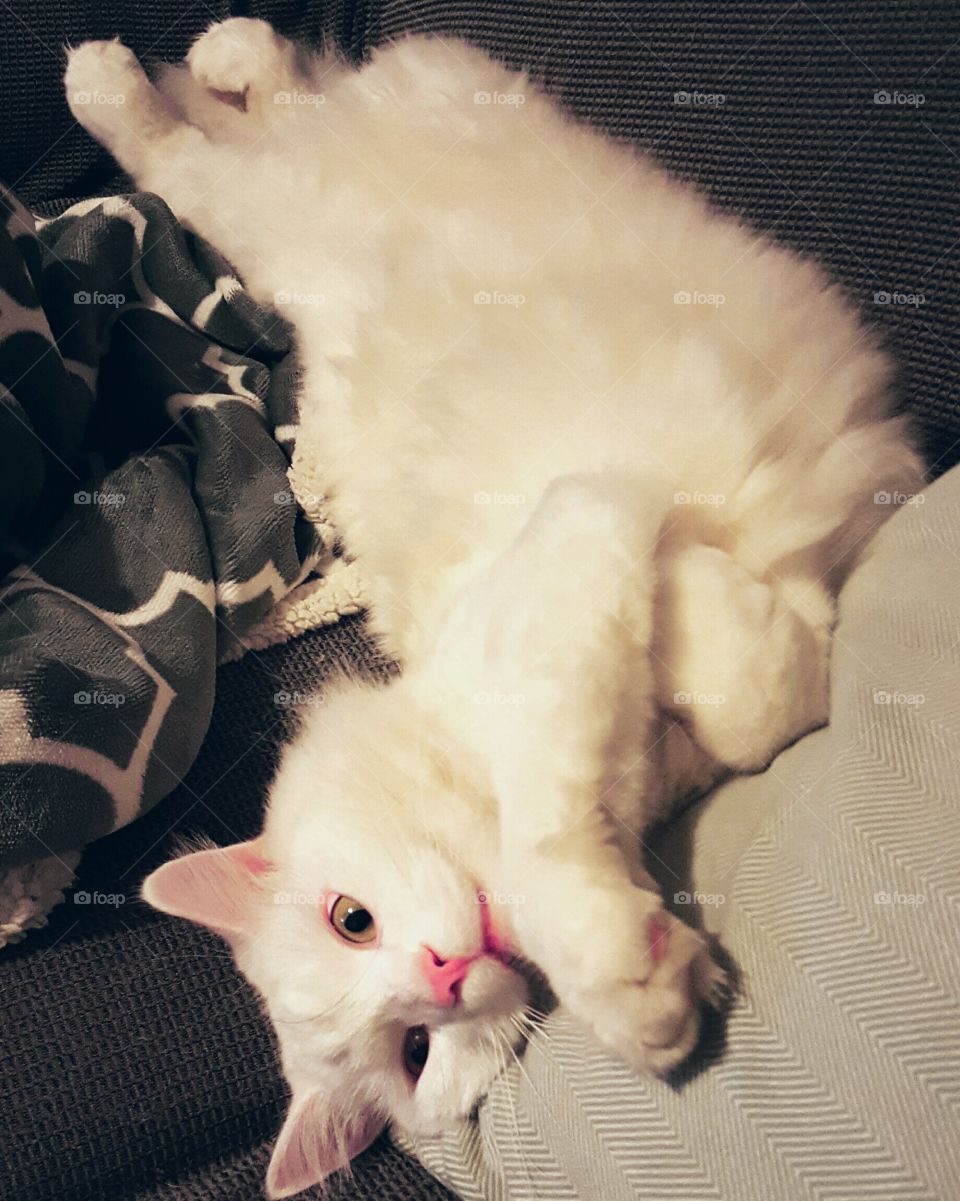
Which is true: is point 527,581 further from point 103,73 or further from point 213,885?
point 103,73

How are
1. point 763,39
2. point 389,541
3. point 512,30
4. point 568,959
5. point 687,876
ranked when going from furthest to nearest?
1. point 512,30
2. point 389,541
3. point 763,39
4. point 687,876
5. point 568,959

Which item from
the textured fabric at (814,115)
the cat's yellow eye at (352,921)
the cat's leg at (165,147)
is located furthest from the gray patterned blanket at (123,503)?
the textured fabric at (814,115)

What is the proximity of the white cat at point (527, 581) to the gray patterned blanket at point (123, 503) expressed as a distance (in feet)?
0.52

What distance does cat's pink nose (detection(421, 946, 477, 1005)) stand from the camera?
956 millimetres

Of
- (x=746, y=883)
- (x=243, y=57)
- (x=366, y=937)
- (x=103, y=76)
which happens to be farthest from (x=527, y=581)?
(x=103, y=76)

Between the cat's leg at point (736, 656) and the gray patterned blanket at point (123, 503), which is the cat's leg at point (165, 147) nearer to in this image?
the gray patterned blanket at point (123, 503)

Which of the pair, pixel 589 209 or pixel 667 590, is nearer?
pixel 667 590

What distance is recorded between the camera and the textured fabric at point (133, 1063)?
Result: 108 cm

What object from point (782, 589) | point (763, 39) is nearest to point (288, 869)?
point (782, 589)

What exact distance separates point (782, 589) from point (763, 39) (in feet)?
2.22

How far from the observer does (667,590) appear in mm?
948

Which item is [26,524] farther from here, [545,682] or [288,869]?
[545,682]

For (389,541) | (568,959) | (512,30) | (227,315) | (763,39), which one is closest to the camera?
(568,959)

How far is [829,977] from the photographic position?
0.73 m
